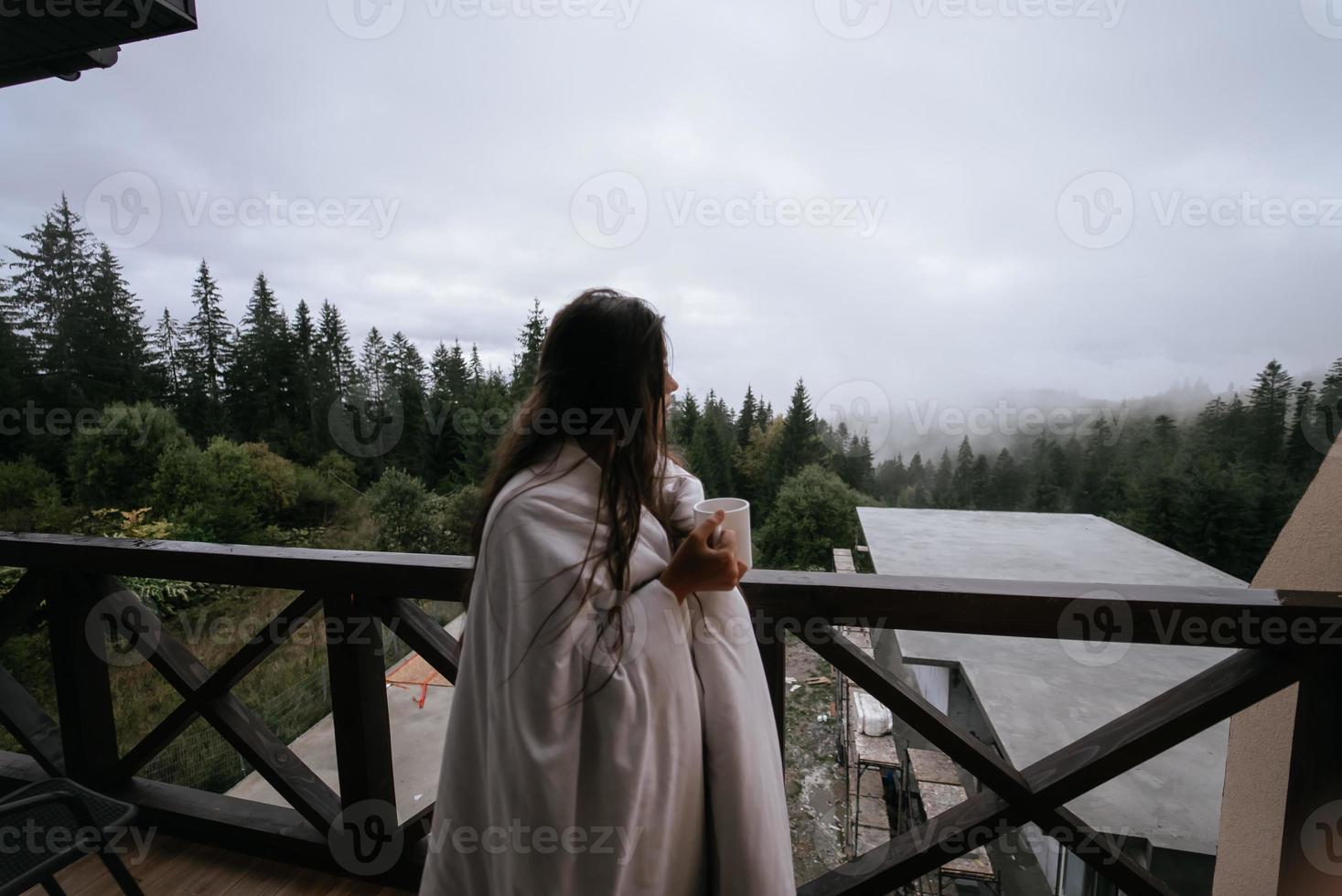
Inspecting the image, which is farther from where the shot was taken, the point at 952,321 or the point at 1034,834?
the point at 952,321

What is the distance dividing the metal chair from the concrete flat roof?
200cm

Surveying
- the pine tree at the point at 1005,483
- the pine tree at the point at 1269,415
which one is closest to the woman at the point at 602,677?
the pine tree at the point at 1005,483

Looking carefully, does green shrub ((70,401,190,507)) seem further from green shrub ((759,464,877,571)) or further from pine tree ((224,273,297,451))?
green shrub ((759,464,877,571))

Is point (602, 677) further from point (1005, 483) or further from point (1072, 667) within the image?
point (1005, 483)

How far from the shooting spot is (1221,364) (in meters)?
15.2

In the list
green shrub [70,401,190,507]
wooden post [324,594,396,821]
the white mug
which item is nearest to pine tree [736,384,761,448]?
wooden post [324,594,396,821]

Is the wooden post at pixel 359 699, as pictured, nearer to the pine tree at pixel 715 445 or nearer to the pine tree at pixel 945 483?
the pine tree at pixel 715 445

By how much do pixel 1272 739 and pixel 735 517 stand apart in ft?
4.59

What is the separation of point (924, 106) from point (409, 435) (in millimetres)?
17946

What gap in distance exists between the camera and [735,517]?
2.78 feet

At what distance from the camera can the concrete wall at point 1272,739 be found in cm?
125

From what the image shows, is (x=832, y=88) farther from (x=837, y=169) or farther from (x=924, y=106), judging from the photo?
(x=837, y=169)

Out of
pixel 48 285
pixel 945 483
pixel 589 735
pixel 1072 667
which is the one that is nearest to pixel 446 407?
pixel 48 285

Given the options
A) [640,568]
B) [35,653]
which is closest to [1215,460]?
[640,568]
